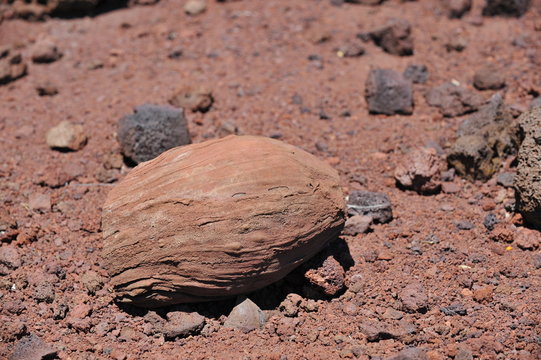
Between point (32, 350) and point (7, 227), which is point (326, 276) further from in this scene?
point (7, 227)

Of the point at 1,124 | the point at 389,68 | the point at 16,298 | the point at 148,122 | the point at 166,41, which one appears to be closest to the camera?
the point at 16,298

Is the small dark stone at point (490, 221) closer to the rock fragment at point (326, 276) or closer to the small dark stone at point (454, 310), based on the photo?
the small dark stone at point (454, 310)

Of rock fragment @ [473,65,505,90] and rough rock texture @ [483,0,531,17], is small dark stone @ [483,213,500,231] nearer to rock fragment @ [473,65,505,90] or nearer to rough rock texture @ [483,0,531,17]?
rock fragment @ [473,65,505,90]

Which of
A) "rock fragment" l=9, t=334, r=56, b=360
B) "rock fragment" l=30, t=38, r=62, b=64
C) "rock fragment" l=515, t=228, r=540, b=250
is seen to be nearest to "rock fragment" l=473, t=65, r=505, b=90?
"rock fragment" l=515, t=228, r=540, b=250

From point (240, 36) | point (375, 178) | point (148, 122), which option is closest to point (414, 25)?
point (240, 36)

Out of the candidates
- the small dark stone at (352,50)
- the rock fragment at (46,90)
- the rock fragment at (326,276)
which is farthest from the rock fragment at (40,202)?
the small dark stone at (352,50)

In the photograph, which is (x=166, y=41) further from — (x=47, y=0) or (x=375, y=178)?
(x=375, y=178)

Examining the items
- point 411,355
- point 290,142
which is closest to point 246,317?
point 411,355
